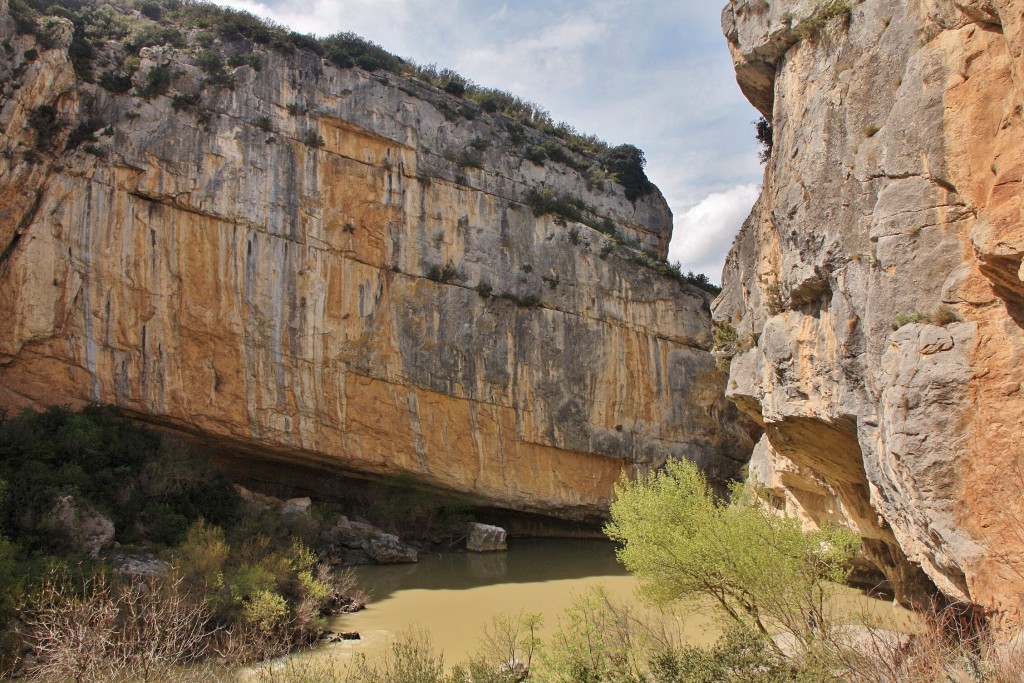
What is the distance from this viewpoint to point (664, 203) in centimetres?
3425

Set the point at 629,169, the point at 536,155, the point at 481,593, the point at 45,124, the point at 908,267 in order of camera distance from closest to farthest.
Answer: the point at 908,267
the point at 481,593
the point at 45,124
the point at 536,155
the point at 629,169

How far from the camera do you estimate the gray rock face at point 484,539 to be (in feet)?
87.8

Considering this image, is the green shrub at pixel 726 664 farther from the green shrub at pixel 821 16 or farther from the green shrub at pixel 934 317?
the green shrub at pixel 821 16

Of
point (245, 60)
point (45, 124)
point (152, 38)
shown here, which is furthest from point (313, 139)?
point (45, 124)

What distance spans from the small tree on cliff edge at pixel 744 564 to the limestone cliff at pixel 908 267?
1.69 metres

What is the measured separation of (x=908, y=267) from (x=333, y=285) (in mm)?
19029

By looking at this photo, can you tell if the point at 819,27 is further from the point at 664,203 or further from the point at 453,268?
the point at 664,203

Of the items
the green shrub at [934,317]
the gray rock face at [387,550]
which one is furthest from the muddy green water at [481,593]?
the green shrub at [934,317]

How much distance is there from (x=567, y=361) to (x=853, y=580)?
12.4 metres

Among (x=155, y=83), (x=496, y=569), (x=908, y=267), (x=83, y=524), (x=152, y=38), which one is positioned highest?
(x=152, y=38)

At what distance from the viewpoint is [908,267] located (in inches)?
A: 335

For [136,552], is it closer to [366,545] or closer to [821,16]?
[366,545]

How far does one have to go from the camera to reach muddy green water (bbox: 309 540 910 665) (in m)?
15.1

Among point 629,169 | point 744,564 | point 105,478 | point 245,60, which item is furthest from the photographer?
point 629,169
